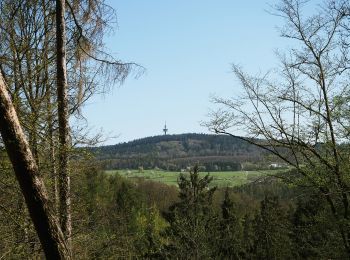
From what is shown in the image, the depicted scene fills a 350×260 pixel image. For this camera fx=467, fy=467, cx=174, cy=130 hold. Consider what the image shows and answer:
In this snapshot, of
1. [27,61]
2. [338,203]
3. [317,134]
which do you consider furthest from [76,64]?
[338,203]

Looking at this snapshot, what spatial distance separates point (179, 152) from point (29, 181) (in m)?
170

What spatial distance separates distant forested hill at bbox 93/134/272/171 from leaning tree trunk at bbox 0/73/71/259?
11522 centimetres

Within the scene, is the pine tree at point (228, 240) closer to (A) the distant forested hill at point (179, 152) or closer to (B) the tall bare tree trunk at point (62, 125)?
(B) the tall bare tree trunk at point (62, 125)

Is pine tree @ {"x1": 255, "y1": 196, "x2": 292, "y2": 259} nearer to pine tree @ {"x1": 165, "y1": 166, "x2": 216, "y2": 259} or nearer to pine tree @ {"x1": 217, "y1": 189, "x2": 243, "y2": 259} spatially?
pine tree @ {"x1": 217, "y1": 189, "x2": 243, "y2": 259}

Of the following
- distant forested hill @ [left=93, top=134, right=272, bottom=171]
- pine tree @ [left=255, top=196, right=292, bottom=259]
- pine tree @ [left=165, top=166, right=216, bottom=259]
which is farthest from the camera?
distant forested hill @ [left=93, top=134, right=272, bottom=171]

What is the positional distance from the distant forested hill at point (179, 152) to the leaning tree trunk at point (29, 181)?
115 m

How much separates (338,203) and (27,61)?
295 inches

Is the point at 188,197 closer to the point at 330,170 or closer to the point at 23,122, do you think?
the point at 330,170

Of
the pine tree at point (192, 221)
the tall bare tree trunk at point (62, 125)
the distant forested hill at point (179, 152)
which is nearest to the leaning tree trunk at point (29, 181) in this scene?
the tall bare tree trunk at point (62, 125)

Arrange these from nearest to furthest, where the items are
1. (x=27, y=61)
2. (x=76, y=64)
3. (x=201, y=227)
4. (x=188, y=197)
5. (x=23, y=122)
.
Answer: (x=23, y=122), (x=27, y=61), (x=76, y=64), (x=201, y=227), (x=188, y=197)

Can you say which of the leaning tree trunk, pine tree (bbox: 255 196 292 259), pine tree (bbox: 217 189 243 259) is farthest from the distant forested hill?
the leaning tree trunk

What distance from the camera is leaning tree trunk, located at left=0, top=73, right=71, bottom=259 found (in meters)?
4.13

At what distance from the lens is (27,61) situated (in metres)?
8.37

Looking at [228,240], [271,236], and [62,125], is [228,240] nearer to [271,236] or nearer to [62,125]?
[271,236]
